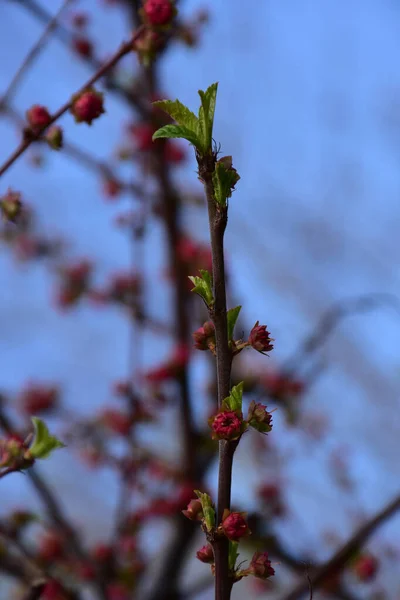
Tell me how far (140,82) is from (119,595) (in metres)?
0.76

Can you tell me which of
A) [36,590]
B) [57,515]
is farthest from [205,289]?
[57,515]

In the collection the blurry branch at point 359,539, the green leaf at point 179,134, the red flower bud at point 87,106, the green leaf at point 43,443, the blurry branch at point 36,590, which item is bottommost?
the blurry branch at point 36,590

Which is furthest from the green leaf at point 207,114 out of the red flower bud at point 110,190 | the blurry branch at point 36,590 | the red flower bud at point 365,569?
the red flower bud at point 110,190

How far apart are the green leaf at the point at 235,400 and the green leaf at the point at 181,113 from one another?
0.10m

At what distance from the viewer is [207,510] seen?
245mm

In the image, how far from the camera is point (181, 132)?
240 mm

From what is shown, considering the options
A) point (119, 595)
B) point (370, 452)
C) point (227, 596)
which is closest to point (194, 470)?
point (119, 595)

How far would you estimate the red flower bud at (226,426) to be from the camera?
0.80 ft

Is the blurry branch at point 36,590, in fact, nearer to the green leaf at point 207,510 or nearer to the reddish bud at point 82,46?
the green leaf at point 207,510

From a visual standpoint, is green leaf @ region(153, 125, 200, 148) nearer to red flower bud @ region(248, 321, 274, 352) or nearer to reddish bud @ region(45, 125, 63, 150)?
red flower bud @ region(248, 321, 274, 352)

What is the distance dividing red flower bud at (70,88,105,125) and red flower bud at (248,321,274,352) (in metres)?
0.19

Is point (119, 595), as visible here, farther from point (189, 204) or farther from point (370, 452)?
point (370, 452)

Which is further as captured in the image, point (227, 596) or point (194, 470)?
point (194, 470)

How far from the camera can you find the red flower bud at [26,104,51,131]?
40 cm
